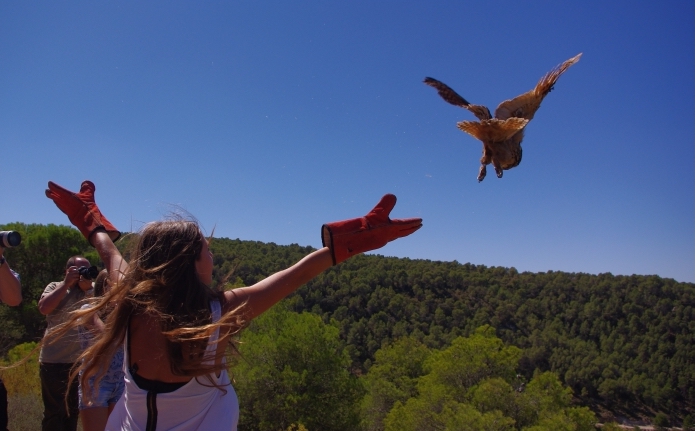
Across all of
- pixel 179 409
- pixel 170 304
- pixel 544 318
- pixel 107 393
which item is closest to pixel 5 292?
pixel 107 393

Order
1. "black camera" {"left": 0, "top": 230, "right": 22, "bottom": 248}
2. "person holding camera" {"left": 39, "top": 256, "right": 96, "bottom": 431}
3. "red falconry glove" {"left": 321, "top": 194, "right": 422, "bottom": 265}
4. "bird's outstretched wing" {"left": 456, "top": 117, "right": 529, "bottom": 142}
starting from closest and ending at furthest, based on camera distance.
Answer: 1. "red falconry glove" {"left": 321, "top": 194, "right": 422, "bottom": 265}
2. "bird's outstretched wing" {"left": 456, "top": 117, "right": 529, "bottom": 142}
3. "black camera" {"left": 0, "top": 230, "right": 22, "bottom": 248}
4. "person holding camera" {"left": 39, "top": 256, "right": 96, "bottom": 431}

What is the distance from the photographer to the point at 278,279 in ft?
5.43

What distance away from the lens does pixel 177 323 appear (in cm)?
143

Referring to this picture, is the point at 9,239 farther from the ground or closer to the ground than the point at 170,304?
A: farther from the ground

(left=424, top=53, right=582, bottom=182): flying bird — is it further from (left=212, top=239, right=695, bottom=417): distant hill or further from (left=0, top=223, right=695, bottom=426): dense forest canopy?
(left=212, top=239, right=695, bottom=417): distant hill

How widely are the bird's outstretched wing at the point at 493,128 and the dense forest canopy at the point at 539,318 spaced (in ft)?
121

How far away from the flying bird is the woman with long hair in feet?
3.64

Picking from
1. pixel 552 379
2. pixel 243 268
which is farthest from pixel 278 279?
pixel 243 268

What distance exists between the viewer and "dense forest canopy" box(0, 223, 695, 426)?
4641 cm

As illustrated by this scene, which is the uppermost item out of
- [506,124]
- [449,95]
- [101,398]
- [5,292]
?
[449,95]

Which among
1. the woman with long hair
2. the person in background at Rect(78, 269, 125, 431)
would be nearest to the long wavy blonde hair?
the woman with long hair

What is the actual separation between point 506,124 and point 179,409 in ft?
6.36

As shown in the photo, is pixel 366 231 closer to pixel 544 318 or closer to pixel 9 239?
pixel 9 239

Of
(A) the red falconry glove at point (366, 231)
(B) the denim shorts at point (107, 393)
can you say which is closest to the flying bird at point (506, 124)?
(A) the red falconry glove at point (366, 231)
